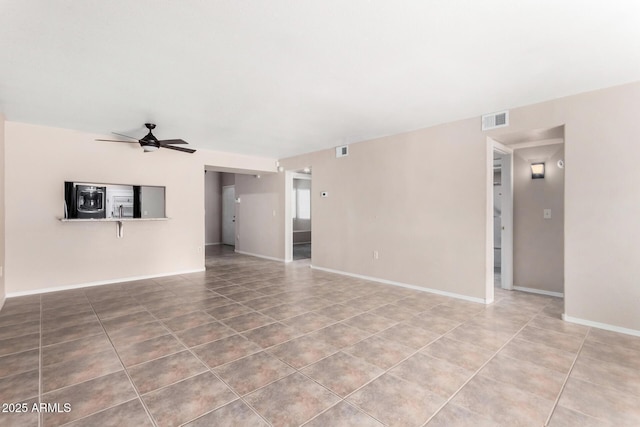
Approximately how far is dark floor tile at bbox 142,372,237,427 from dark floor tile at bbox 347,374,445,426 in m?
0.87

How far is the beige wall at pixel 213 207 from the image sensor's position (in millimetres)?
10570

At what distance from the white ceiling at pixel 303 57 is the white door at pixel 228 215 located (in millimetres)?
6331

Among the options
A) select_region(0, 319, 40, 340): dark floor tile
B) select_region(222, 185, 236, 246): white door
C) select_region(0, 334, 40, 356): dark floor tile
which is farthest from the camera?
select_region(222, 185, 236, 246): white door

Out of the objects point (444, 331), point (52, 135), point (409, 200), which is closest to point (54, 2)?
point (52, 135)

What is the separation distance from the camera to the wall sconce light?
452cm

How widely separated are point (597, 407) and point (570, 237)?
6.66 ft

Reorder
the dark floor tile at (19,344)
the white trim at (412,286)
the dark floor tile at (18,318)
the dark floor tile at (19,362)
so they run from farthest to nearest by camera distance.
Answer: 1. the white trim at (412,286)
2. the dark floor tile at (18,318)
3. the dark floor tile at (19,344)
4. the dark floor tile at (19,362)

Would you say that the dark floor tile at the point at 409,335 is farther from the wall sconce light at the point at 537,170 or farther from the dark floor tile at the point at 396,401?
the wall sconce light at the point at 537,170

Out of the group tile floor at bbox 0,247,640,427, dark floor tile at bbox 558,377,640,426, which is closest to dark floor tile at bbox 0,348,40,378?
tile floor at bbox 0,247,640,427

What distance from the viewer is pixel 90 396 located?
78.2 inches

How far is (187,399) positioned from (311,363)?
36.3 inches

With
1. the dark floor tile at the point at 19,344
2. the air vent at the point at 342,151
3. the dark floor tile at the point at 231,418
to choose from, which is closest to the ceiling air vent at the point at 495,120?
the air vent at the point at 342,151

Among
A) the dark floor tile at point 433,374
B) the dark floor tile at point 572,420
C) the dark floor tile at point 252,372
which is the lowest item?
the dark floor tile at point 572,420

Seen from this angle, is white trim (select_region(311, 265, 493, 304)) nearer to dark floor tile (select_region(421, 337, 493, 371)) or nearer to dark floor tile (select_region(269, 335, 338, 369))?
dark floor tile (select_region(421, 337, 493, 371))
